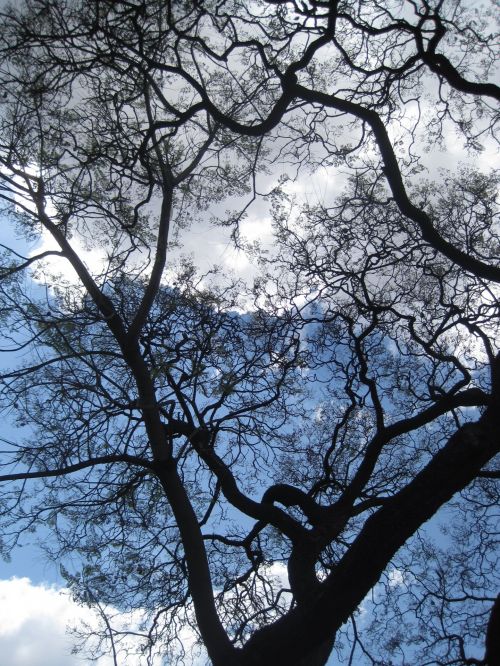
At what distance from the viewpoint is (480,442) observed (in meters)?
3.91

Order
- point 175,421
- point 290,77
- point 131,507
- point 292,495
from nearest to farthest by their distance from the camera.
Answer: point 290,77
point 292,495
point 175,421
point 131,507

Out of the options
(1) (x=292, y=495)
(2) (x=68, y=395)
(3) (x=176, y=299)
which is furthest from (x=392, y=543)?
(3) (x=176, y=299)

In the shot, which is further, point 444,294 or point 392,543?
point 444,294

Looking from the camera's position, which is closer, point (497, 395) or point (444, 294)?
point (497, 395)

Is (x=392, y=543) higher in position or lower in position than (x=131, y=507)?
lower

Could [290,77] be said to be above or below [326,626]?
above

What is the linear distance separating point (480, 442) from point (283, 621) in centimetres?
225

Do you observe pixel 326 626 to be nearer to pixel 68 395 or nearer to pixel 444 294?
pixel 68 395

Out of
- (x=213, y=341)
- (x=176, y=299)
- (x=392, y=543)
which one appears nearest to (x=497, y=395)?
(x=392, y=543)

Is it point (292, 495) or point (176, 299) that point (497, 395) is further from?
point (176, 299)

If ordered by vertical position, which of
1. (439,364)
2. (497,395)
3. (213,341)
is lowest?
(497,395)

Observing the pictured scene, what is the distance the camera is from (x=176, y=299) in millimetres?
7363

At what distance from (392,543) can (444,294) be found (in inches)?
194

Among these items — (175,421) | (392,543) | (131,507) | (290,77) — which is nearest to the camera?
(392,543)
